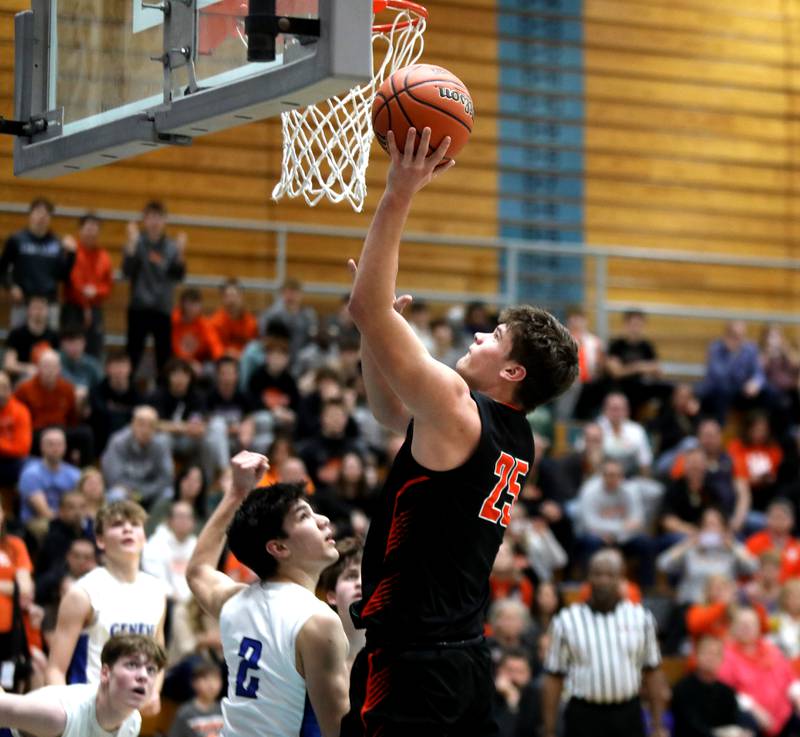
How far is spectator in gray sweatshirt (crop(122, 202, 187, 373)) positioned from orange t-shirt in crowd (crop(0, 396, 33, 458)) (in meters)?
1.99

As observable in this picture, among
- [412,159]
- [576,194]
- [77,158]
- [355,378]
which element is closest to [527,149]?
[576,194]

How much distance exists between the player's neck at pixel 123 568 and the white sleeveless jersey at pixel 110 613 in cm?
2

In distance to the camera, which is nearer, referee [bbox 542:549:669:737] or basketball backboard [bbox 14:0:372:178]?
basketball backboard [bbox 14:0:372:178]

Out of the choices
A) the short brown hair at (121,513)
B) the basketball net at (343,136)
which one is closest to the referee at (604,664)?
the short brown hair at (121,513)

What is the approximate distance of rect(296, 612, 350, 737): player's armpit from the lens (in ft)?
14.9

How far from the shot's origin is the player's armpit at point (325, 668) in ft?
14.9

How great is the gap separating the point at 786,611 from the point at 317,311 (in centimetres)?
567

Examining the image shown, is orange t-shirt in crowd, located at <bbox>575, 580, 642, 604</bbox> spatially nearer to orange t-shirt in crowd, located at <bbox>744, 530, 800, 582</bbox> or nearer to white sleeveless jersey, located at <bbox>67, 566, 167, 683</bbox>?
orange t-shirt in crowd, located at <bbox>744, 530, 800, 582</bbox>

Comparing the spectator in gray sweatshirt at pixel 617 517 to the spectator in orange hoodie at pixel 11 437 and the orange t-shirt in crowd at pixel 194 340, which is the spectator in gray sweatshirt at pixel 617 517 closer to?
the orange t-shirt in crowd at pixel 194 340

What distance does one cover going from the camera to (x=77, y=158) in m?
5.38

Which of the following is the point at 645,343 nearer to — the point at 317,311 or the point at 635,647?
the point at 317,311

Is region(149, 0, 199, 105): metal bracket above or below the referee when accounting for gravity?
above

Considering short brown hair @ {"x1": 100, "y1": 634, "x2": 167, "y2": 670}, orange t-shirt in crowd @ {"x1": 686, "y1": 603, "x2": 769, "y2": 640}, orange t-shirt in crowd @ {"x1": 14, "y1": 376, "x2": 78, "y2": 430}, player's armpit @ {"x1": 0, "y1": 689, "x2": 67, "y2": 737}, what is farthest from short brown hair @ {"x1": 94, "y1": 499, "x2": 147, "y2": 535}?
orange t-shirt in crowd @ {"x1": 686, "y1": 603, "x2": 769, "y2": 640}

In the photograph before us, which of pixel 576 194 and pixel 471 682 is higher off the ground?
pixel 576 194
